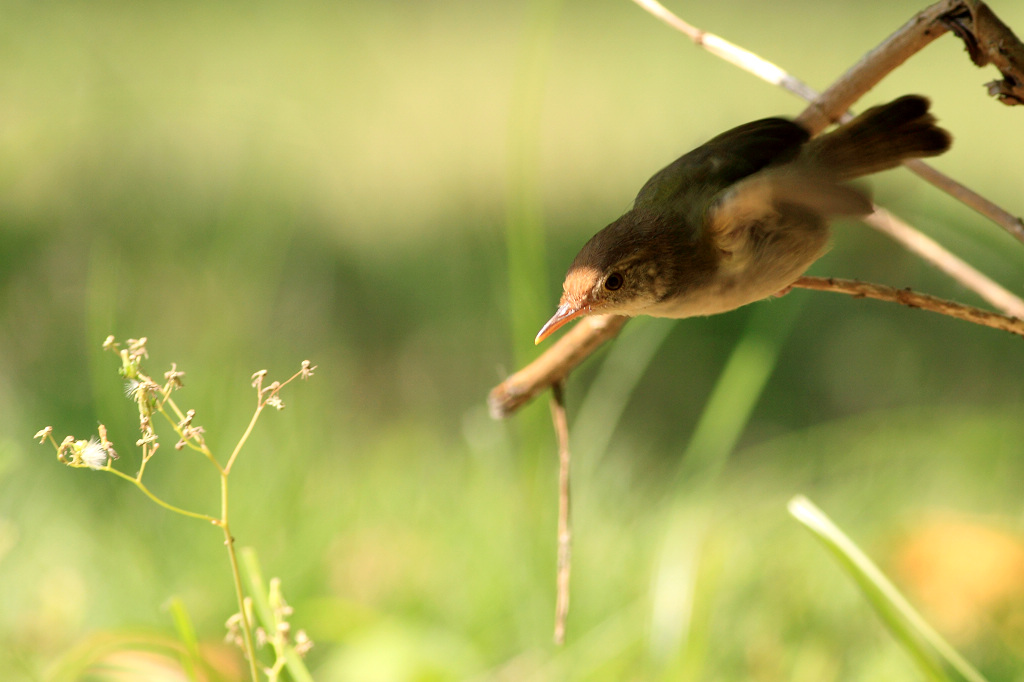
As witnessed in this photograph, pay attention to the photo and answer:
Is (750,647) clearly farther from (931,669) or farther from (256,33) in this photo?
(256,33)

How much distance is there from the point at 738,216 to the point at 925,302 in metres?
0.15

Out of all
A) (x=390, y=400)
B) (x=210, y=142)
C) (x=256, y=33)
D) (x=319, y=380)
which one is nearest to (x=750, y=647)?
(x=319, y=380)

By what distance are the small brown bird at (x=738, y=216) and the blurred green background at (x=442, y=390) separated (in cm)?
6

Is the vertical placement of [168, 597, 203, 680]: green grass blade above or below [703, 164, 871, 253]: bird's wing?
below

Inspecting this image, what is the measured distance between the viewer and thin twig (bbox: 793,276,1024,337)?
2.07 ft

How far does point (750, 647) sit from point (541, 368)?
0.74 metres

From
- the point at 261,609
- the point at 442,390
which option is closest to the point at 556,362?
the point at 261,609

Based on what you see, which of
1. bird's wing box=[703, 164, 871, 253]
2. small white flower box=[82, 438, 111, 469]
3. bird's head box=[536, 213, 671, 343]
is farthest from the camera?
bird's head box=[536, 213, 671, 343]

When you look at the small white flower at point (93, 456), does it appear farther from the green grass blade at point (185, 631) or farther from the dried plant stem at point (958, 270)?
the dried plant stem at point (958, 270)

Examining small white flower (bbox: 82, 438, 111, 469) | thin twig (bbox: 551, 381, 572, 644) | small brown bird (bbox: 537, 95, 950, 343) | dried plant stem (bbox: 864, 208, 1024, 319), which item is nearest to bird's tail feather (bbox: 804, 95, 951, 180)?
small brown bird (bbox: 537, 95, 950, 343)

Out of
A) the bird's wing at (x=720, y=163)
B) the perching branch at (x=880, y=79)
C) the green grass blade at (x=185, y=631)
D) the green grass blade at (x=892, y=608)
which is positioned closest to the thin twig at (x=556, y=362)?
the perching branch at (x=880, y=79)

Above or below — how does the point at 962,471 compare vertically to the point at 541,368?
below

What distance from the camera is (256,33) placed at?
13.5 ft

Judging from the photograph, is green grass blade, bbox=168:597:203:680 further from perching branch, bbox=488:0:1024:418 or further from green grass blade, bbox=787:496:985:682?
green grass blade, bbox=787:496:985:682
